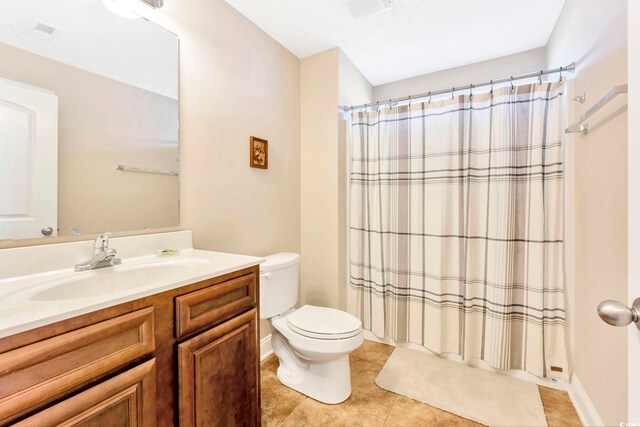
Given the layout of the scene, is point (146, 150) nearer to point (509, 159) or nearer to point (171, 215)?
point (171, 215)

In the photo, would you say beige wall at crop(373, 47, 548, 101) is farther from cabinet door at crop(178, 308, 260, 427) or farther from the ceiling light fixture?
cabinet door at crop(178, 308, 260, 427)

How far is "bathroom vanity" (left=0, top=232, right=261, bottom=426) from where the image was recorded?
60cm

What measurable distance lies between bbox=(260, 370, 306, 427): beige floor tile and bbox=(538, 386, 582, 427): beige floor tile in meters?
1.30

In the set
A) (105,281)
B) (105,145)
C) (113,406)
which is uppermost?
(105,145)

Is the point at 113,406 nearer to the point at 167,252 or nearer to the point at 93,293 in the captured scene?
the point at 93,293

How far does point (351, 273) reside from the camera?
2.28m

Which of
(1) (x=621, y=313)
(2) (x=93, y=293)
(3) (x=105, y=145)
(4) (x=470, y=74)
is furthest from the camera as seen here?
(4) (x=470, y=74)

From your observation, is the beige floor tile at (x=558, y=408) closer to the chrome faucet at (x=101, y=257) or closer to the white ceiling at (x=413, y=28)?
the chrome faucet at (x=101, y=257)

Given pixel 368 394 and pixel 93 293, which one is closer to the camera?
pixel 93 293

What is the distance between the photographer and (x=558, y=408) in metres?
1.49

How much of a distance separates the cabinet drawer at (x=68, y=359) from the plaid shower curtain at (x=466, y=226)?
66.1 inches

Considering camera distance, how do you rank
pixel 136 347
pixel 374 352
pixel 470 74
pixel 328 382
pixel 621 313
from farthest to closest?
pixel 470 74 → pixel 374 352 → pixel 328 382 → pixel 136 347 → pixel 621 313

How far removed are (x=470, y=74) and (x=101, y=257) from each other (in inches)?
112

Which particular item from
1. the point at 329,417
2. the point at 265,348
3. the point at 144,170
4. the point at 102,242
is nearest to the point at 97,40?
the point at 144,170
